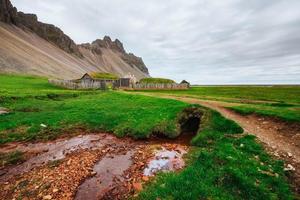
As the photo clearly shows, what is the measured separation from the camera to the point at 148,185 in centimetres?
773

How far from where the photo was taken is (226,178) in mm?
7637

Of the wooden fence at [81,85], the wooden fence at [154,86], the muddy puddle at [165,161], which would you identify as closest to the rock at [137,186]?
the muddy puddle at [165,161]

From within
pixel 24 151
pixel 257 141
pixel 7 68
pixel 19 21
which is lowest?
pixel 24 151

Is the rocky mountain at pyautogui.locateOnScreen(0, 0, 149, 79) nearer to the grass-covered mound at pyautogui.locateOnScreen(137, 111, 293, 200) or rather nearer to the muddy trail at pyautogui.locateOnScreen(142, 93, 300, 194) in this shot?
the grass-covered mound at pyautogui.locateOnScreen(137, 111, 293, 200)

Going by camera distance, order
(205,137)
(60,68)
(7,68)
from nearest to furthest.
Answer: (205,137) → (7,68) → (60,68)

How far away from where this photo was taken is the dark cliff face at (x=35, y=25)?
147000mm

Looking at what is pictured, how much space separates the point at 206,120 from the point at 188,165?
21.9 ft

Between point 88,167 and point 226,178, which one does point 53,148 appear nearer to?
point 88,167

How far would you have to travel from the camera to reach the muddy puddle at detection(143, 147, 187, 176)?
9.18 metres

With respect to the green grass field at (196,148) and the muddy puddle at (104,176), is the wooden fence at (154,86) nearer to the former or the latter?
the green grass field at (196,148)

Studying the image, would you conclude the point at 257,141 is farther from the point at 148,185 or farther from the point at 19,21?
the point at 19,21

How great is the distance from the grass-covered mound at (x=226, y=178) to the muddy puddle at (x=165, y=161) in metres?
0.63

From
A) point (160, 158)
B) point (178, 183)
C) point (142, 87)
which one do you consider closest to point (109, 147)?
point (160, 158)

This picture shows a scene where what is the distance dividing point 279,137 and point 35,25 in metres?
214
